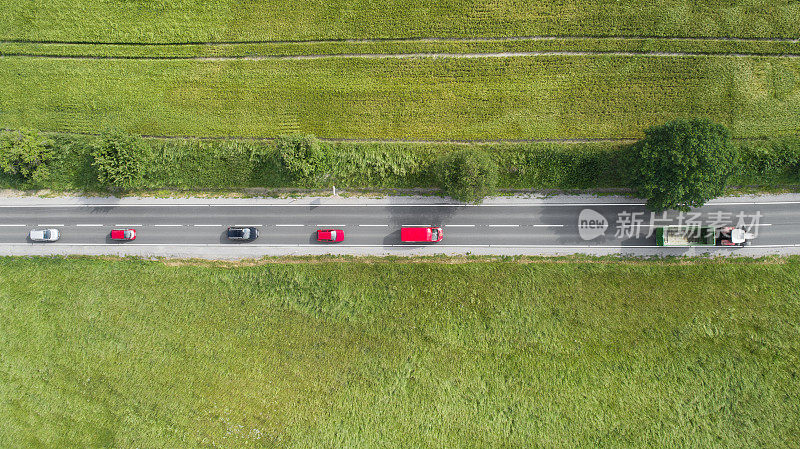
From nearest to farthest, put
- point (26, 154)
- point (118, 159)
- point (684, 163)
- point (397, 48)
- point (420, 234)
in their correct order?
1. point (684, 163)
2. point (118, 159)
3. point (26, 154)
4. point (420, 234)
5. point (397, 48)

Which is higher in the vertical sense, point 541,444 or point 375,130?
point 375,130

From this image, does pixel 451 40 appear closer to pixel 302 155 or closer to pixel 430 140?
pixel 430 140

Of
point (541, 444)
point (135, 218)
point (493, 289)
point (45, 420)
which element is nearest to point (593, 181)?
point (493, 289)

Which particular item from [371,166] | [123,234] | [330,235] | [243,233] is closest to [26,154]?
[123,234]

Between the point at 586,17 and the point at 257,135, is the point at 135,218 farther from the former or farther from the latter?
the point at 586,17

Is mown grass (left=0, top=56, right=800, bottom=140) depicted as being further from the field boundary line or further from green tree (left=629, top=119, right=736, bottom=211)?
green tree (left=629, top=119, right=736, bottom=211)

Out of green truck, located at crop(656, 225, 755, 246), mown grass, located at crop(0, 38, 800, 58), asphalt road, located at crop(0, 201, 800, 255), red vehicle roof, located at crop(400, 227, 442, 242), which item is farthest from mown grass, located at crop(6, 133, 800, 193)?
mown grass, located at crop(0, 38, 800, 58)
